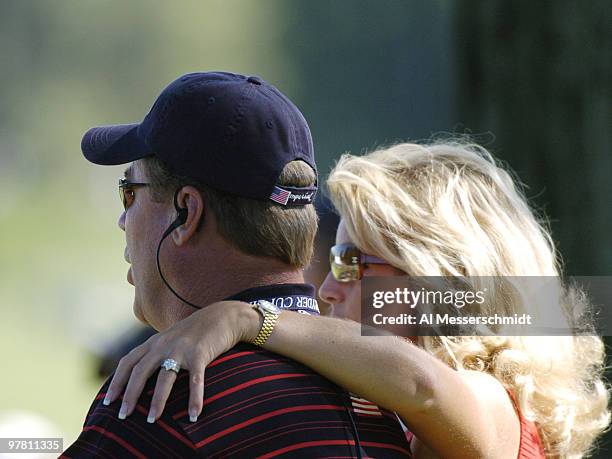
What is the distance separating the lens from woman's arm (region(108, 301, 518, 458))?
5.38 feet

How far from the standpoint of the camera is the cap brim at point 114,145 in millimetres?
1993

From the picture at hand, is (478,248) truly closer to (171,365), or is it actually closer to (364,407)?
(364,407)

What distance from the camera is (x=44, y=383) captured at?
5.91m

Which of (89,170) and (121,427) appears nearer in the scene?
(121,427)

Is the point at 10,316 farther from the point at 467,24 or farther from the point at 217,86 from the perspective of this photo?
the point at 217,86

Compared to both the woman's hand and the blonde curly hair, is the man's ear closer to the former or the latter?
the woman's hand

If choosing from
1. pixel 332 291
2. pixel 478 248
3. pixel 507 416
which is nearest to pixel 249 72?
pixel 332 291

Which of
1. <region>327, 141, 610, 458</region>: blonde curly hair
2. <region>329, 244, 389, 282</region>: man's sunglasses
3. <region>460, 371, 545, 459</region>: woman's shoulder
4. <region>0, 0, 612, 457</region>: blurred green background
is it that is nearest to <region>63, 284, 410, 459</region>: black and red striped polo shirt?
<region>460, 371, 545, 459</region>: woman's shoulder

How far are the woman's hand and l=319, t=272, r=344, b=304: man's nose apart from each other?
1.25 meters

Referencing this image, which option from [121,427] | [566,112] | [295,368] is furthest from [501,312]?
[566,112]

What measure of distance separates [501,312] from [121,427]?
4.77 ft

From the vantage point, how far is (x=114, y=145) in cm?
206

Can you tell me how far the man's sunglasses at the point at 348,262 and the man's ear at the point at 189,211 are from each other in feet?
3.56

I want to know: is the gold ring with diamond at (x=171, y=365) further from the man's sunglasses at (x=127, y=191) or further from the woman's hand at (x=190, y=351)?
the man's sunglasses at (x=127, y=191)
